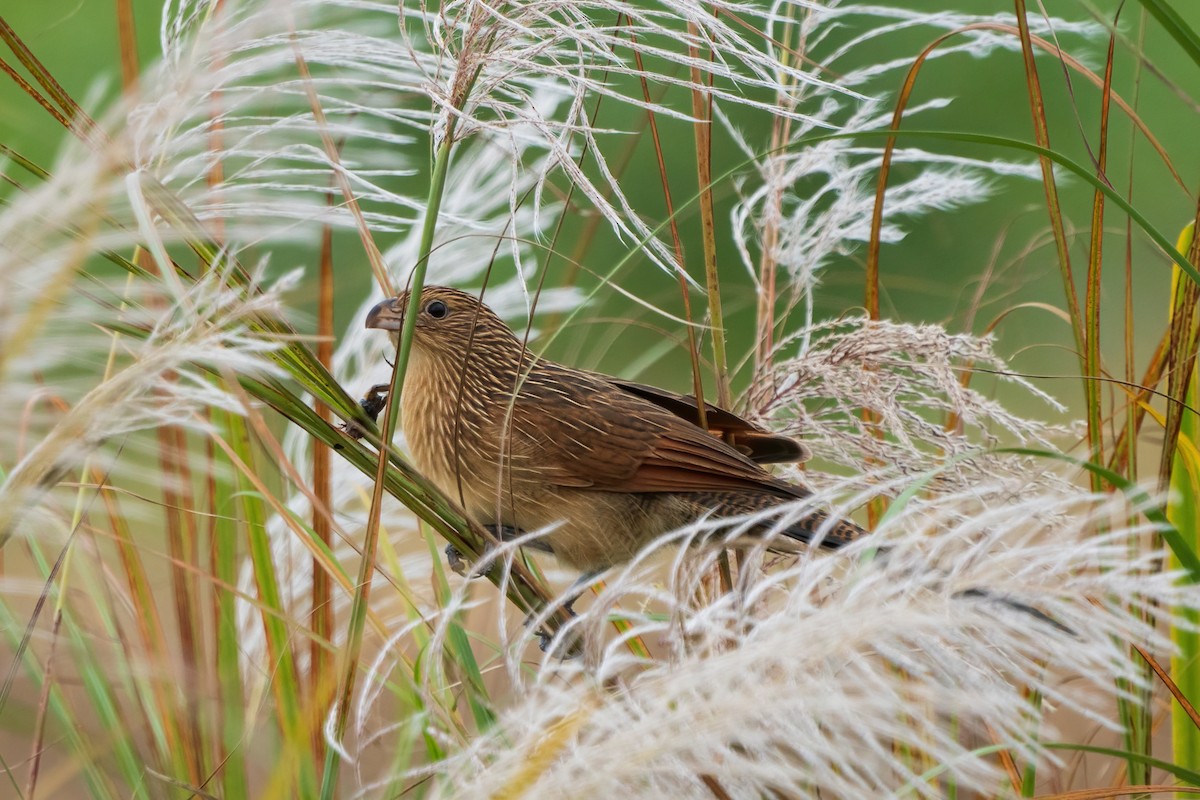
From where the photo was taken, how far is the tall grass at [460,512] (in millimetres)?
807

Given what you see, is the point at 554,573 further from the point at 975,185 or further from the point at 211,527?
the point at 975,185

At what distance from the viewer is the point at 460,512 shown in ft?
3.98

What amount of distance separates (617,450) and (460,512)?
2.99 feet

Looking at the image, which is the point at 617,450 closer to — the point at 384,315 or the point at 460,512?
the point at 384,315

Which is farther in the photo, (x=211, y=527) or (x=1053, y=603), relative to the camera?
(x=211, y=527)

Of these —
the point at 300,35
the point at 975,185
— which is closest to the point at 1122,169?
the point at 975,185

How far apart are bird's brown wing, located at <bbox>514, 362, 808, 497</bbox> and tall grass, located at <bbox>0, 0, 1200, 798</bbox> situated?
0.64 ft

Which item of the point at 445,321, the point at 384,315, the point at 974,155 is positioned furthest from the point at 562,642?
the point at 974,155

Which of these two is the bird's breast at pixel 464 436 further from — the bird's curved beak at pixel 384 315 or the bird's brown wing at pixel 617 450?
the bird's curved beak at pixel 384 315

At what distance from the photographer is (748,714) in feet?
2.41

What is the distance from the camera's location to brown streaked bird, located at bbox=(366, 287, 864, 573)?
205 cm

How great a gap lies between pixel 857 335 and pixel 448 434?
816mm

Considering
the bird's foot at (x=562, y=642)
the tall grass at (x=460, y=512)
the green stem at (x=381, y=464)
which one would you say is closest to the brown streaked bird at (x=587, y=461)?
the tall grass at (x=460, y=512)

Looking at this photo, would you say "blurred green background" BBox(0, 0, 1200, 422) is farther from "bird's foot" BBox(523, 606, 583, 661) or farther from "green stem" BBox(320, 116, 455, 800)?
"green stem" BBox(320, 116, 455, 800)
